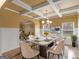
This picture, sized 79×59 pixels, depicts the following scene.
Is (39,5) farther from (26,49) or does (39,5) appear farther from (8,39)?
(26,49)

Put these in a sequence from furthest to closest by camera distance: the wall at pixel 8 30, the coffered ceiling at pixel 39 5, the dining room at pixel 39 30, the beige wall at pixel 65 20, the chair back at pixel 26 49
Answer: the beige wall at pixel 65 20 < the wall at pixel 8 30 < the coffered ceiling at pixel 39 5 < the dining room at pixel 39 30 < the chair back at pixel 26 49

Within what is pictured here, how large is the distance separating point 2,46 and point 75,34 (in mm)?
6155

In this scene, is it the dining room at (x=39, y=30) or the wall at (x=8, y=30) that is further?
the wall at (x=8, y=30)

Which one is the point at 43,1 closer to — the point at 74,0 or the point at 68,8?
the point at 74,0

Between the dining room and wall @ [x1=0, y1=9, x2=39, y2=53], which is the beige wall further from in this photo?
wall @ [x1=0, y1=9, x2=39, y2=53]

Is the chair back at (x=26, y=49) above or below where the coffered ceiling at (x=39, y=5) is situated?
below

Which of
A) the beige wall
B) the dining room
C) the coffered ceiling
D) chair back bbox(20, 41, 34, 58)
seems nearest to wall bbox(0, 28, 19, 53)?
the dining room

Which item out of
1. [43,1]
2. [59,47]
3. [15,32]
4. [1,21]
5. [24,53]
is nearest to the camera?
[24,53]

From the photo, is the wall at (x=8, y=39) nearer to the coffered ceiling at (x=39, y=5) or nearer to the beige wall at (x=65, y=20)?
the coffered ceiling at (x=39, y=5)

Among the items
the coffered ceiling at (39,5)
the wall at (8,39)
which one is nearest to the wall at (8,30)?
the wall at (8,39)

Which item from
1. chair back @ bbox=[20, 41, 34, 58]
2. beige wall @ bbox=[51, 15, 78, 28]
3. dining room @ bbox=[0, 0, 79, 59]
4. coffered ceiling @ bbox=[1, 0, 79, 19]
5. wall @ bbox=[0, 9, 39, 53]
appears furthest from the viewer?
beige wall @ bbox=[51, 15, 78, 28]

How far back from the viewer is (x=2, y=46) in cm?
553

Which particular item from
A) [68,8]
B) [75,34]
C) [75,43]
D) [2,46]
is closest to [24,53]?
[2,46]

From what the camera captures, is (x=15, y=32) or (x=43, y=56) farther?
(x=15, y=32)
